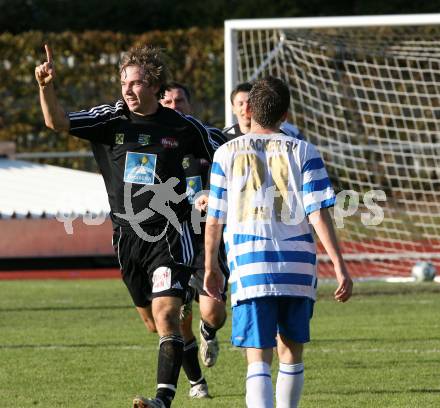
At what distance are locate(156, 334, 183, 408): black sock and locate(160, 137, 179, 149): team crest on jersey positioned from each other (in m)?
1.07

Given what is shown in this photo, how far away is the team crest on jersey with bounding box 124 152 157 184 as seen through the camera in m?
6.69

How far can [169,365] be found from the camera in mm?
6391

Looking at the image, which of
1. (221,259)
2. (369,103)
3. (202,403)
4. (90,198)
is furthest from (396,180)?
(202,403)

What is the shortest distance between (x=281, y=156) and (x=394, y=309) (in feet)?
23.1

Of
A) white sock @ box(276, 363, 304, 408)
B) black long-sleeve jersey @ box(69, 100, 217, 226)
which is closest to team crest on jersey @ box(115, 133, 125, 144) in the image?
black long-sleeve jersey @ box(69, 100, 217, 226)

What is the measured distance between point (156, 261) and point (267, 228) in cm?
124


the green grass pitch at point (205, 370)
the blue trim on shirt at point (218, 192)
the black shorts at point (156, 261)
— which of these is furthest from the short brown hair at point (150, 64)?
the green grass pitch at point (205, 370)

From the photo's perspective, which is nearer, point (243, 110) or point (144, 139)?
point (144, 139)

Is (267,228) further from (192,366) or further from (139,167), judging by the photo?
(192,366)

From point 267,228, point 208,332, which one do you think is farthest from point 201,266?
point 267,228

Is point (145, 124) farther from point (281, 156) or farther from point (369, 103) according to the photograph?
point (369, 103)

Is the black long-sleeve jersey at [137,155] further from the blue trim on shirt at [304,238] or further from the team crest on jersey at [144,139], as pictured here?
the blue trim on shirt at [304,238]

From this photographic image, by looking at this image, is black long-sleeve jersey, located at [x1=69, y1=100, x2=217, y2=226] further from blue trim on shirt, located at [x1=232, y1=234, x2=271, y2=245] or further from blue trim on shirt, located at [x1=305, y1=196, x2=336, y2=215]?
blue trim on shirt, located at [x1=305, y1=196, x2=336, y2=215]

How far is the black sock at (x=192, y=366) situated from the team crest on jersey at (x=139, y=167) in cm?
125
